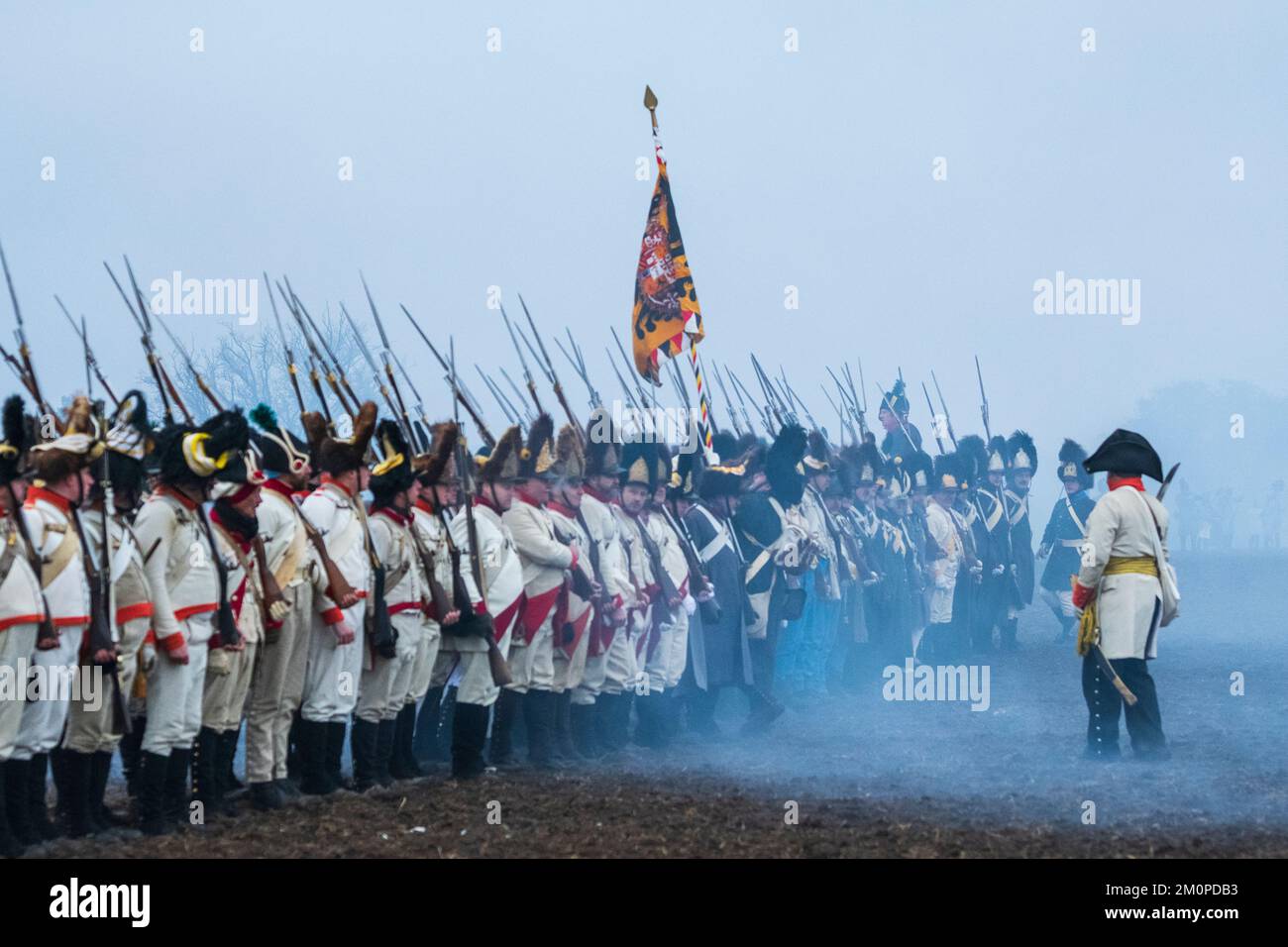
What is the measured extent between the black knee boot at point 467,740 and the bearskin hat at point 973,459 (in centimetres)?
1100

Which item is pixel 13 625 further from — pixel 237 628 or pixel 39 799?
pixel 237 628

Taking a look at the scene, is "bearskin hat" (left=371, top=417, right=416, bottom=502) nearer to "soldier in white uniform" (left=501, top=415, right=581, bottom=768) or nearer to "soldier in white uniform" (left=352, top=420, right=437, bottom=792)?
"soldier in white uniform" (left=352, top=420, right=437, bottom=792)

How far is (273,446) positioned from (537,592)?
8.09 ft

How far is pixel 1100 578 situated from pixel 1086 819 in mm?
2838

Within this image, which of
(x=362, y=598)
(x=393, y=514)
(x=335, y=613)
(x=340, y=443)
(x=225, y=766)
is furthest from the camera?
(x=393, y=514)

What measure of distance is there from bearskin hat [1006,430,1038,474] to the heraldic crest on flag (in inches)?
265

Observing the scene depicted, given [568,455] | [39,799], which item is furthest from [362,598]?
[568,455]

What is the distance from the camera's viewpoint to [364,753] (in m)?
10.4

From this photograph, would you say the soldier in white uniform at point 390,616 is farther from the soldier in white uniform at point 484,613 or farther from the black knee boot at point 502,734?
the black knee boot at point 502,734

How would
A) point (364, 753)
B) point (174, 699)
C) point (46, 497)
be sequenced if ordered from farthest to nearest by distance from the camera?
point (364, 753) < point (174, 699) < point (46, 497)

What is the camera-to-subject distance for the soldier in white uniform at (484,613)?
437 inches

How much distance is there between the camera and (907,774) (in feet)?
37.8
